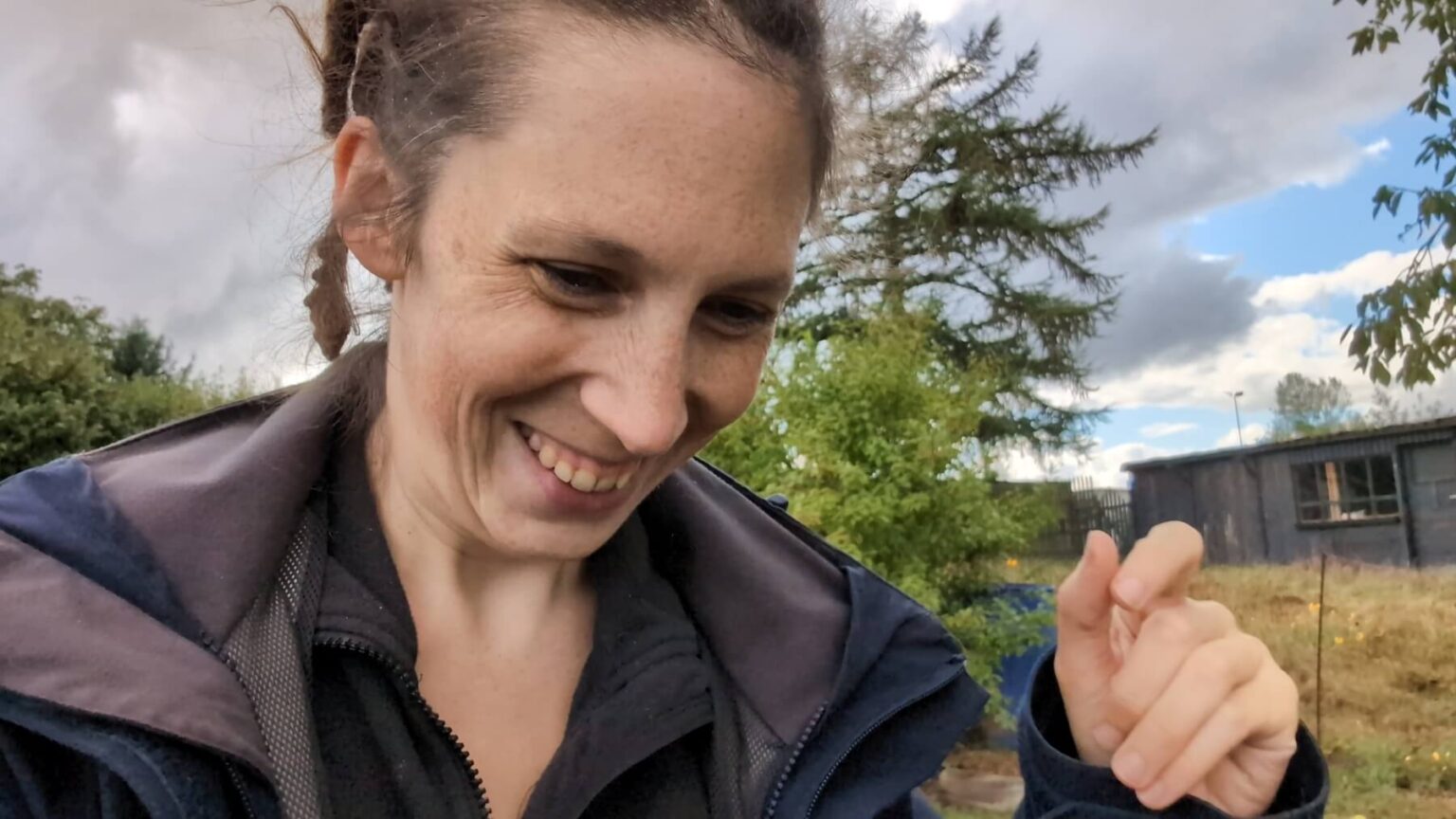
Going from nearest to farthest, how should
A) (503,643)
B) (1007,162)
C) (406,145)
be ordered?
(406,145), (503,643), (1007,162)

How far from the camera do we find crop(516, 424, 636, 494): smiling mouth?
93 centimetres

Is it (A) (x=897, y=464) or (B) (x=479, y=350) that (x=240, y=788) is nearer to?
(B) (x=479, y=350)

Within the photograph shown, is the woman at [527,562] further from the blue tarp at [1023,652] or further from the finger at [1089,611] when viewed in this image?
the blue tarp at [1023,652]

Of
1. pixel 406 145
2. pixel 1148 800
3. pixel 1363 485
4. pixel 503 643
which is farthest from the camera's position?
pixel 1363 485

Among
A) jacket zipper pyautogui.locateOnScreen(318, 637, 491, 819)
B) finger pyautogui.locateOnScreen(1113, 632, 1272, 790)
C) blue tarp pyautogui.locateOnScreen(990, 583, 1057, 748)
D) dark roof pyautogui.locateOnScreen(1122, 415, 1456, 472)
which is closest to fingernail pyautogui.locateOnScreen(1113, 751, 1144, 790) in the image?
finger pyautogui.locateOnScreen(1113, 632, 1272, 790)

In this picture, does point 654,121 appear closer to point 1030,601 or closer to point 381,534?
point 381,534

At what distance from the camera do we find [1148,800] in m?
0.81

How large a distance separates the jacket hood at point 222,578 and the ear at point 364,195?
20 cm

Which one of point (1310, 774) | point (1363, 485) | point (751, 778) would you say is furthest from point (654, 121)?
point (1363, 485)

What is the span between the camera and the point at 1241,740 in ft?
2.72

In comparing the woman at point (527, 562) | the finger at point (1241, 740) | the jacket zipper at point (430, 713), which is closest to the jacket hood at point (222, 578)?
the woman at point (527, 562)

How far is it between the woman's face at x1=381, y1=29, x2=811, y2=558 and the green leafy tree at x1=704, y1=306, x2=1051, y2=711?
3218 mm

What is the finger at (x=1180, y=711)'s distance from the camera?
0.80 metres

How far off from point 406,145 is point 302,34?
14.1 inches
